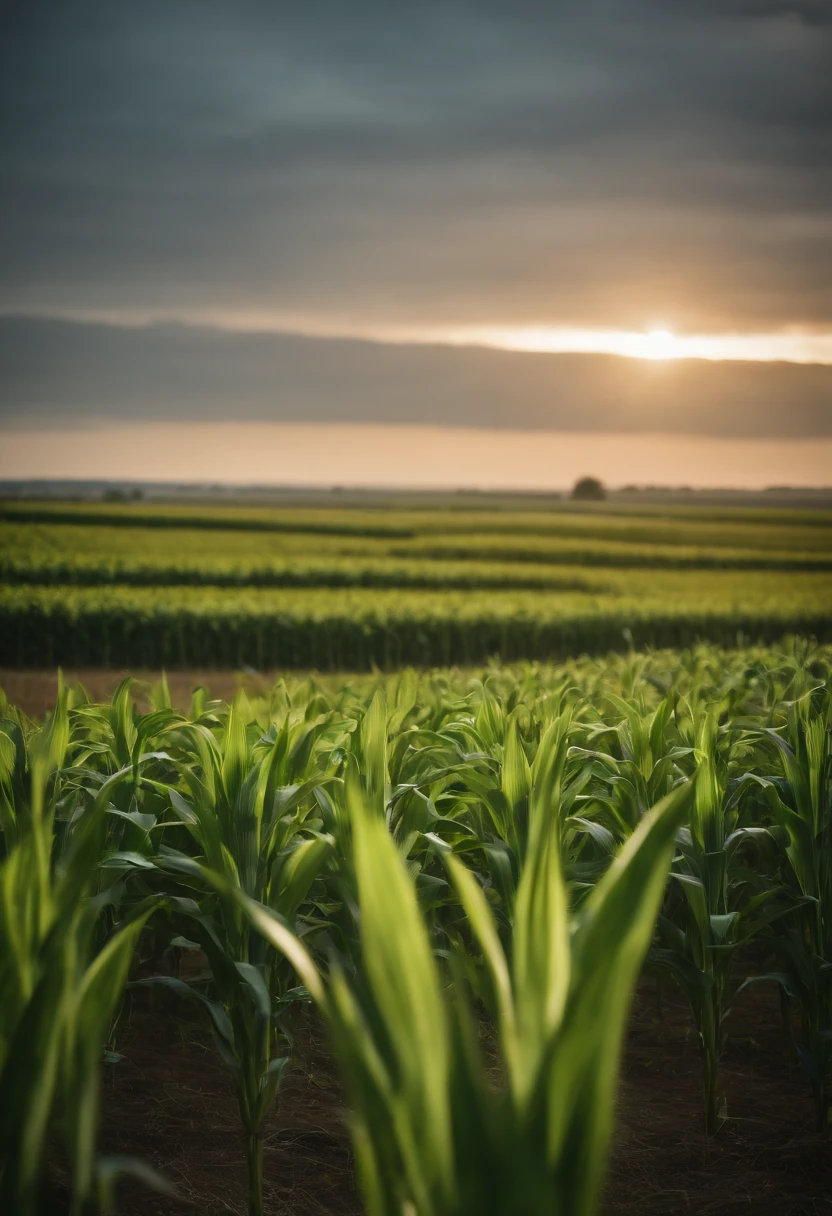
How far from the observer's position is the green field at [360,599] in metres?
17.2

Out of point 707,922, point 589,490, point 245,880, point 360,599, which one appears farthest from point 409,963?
point 589,490

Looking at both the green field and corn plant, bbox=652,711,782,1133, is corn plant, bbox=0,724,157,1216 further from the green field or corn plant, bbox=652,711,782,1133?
the green field

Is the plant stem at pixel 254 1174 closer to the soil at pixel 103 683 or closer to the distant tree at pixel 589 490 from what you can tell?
the soil at pixel 103 683

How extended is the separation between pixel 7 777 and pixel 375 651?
50.6ft

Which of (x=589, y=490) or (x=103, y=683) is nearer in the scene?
(x=103, y=683)

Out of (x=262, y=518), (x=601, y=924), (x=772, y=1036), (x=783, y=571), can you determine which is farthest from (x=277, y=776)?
(x=262, y=518)

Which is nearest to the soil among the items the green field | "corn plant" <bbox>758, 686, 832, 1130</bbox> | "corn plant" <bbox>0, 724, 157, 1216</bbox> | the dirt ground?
the green field

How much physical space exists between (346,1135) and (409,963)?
190 cm

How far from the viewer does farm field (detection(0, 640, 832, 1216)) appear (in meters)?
1.13

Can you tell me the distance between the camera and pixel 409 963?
1.13m

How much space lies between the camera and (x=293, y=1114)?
2854 mm

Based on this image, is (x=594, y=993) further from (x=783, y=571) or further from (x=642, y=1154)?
(x=783, y=571)

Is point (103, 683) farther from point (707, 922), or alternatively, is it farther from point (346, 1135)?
point (707, 922)

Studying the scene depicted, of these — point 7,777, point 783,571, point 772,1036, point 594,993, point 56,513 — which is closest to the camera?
point 594,993
